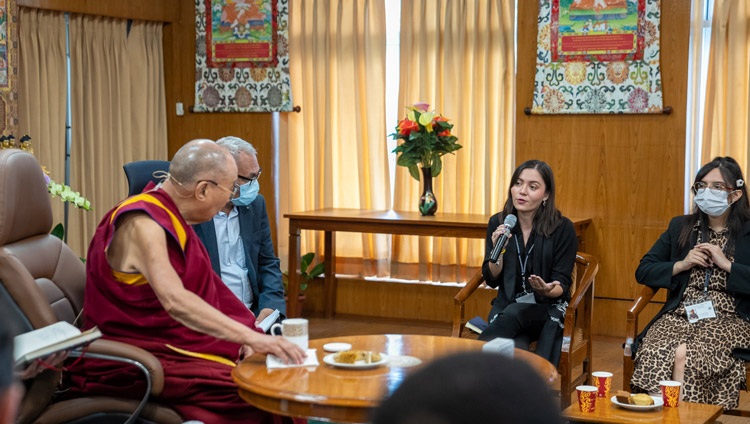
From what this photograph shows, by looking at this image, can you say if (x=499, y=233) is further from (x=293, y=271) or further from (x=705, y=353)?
(x=293, y=271)

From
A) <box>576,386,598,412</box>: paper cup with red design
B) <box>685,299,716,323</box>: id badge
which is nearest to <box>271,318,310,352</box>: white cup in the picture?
<box>576,386,598,412</box>: paper cup with red design

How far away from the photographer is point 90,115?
6590 millimetres

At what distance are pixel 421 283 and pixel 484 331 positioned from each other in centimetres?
252

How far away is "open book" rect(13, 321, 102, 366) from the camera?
229 centimetres

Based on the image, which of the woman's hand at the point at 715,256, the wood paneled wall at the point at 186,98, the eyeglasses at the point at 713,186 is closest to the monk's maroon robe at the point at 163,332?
the woman's hand at the point at 715,256

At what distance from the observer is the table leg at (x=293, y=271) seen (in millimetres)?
5823

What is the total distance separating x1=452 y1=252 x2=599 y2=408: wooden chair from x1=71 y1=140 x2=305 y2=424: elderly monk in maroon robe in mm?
1311

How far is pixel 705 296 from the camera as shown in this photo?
3906 millimetres

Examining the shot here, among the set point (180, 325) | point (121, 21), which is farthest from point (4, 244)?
point (121, 21)

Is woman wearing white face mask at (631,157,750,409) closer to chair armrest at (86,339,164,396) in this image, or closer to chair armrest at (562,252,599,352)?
chair armrest at (562,252,599,352)

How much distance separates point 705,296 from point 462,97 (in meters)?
2.67

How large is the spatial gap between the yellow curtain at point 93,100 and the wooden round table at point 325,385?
405cm

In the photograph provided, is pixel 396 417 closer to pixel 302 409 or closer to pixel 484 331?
pixel 302 409

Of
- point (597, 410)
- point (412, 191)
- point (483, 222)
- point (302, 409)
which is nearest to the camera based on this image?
point (302, 409)
